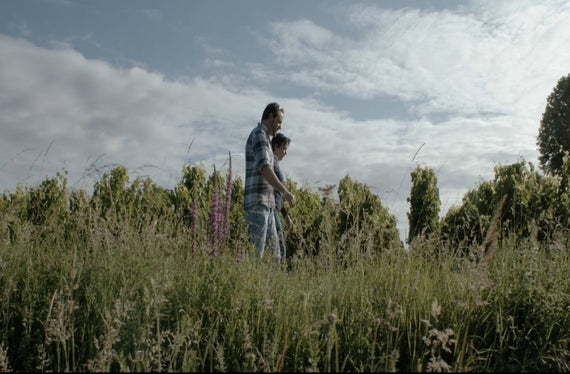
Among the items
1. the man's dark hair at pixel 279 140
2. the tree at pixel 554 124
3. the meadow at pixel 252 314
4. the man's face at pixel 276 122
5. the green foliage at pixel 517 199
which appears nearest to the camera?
the meadow at pixel 252 314

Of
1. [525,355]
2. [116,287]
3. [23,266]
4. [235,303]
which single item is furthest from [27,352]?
[525,355]

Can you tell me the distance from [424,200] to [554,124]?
2600cm

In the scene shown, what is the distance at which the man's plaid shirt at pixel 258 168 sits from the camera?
5.33 metres

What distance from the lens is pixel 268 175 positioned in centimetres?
523

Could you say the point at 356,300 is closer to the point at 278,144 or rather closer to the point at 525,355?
the point at 525,355

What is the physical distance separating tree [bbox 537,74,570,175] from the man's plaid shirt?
95.7 feet

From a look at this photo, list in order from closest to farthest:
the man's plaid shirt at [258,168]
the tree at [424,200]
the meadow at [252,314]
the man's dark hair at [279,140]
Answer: the meadow at [252,314]
the man's plaid shirt at [258,168]
the man's dark hair at [279,140]
the tree at [424,200]

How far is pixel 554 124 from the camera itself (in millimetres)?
30922

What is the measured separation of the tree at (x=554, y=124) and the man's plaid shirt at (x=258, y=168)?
29179 mm

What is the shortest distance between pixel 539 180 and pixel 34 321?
9062mm

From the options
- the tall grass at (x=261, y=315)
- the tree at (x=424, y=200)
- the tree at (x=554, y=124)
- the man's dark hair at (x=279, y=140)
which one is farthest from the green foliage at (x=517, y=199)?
the tree at (x=554, y=124)

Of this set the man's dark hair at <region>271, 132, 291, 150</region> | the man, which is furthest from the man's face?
the man's dark hair at <region>271, 132, 291, 150</region>

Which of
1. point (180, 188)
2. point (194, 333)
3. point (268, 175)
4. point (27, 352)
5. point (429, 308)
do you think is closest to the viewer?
point (194, 333)

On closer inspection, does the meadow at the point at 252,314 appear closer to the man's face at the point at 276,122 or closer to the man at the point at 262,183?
the man at the point at 262,183
